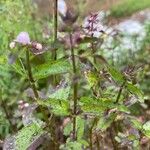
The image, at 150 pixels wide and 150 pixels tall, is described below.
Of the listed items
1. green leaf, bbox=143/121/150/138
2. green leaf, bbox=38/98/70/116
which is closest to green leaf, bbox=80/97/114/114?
green leaf, bbox=38/98/70/116

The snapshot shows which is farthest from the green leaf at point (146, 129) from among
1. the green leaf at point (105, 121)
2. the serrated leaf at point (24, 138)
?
the serrated leaf at point (24, 138)

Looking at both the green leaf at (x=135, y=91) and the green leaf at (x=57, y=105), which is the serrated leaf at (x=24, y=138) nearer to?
the green leaf at (x=57, y=105)

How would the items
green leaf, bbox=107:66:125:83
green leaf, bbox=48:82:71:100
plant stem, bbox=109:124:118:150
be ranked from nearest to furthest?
1. green leaf, bbox=107:66:125:83
2. green leaf, bbox=48:82:71:100
3. plant stem, bbox=109:124:118:150

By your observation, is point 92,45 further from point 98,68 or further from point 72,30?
point 72,30

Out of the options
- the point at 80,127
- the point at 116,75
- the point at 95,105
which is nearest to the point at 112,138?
→ the point at 80,127

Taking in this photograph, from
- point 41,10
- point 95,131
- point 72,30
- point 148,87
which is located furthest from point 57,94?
point 41,10

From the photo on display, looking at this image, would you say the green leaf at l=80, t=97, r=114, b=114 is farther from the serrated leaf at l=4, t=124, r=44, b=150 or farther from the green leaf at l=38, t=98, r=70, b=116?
the serrated leaf at l=4, t=124, r=44, b=150

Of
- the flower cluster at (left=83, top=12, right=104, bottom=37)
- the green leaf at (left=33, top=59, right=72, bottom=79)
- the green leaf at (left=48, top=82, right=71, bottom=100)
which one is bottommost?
the green leaf at (left=48, top=82, right=71, bottom=100)
